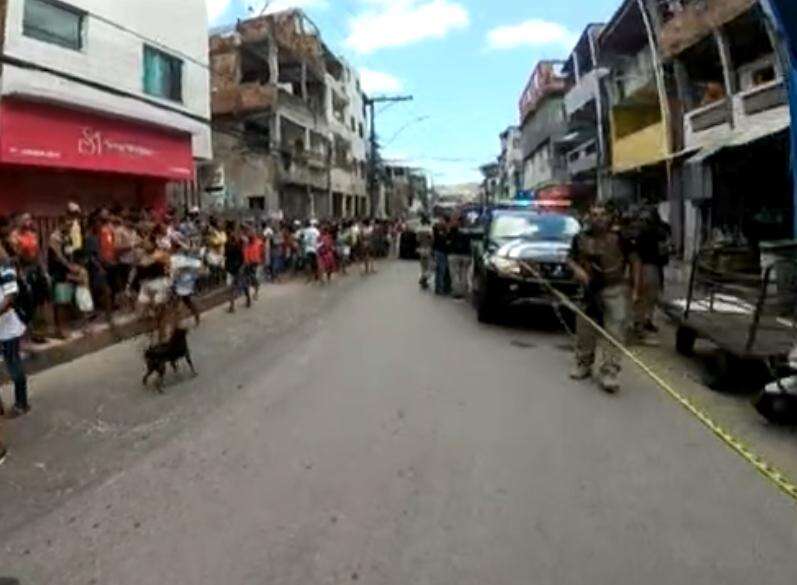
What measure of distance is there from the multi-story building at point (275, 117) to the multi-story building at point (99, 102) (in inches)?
251

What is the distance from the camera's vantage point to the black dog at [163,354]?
31.3 ft

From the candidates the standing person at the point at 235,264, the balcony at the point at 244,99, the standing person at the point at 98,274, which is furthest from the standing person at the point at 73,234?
the balcony at the point at 244,99

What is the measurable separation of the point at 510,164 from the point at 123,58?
7843 centimetres

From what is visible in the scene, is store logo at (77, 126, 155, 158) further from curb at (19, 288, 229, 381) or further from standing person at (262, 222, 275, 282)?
curb at (19, 288, 229, 381)

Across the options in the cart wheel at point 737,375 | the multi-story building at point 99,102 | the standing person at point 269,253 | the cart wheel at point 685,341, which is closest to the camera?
the cart wheel at point 737,375

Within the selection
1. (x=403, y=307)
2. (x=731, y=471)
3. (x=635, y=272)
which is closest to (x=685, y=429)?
(x=731, y=471)

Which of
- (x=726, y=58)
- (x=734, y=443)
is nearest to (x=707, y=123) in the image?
(x=726, y=58)

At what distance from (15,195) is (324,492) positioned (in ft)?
47.3

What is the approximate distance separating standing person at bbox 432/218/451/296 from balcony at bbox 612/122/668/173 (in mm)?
10033

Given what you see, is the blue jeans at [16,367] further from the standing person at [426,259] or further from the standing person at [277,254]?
the standing person at [277,254]

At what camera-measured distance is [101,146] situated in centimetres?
2014

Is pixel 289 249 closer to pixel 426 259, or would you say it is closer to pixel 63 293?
pixel 426 259

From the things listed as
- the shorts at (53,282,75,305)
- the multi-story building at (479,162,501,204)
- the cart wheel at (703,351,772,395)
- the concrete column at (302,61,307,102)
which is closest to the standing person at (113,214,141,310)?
the shorts at (53,282,75,305)

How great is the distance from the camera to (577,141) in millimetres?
49719
